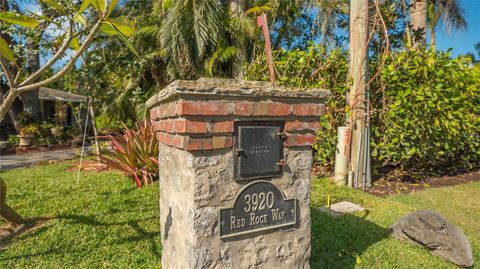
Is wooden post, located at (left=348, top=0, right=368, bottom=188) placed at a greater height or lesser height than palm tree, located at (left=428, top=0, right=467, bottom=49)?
lesser

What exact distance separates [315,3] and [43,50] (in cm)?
657

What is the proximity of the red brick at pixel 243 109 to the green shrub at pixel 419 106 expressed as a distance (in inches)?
158

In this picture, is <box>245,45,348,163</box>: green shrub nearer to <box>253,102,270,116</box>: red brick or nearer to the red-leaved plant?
the red-leaved plant

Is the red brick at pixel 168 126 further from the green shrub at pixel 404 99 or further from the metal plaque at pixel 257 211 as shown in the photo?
the green shrub at pixel 404 99

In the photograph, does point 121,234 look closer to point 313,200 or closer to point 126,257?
point 126,257

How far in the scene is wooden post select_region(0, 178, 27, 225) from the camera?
3.09 meters

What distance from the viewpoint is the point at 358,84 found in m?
5.16

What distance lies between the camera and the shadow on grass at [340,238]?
8.73ft

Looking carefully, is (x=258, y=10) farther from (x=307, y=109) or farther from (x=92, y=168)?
(x=307, y=109)

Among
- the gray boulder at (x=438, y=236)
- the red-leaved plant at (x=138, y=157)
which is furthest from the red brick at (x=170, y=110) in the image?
the red-leaved plant at (x=138, y=157)

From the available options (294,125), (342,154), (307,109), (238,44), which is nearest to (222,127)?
(294,125)

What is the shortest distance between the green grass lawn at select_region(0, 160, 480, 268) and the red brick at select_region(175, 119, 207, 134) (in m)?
1.51

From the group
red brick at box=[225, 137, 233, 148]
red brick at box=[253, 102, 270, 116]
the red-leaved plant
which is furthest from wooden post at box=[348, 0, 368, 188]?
red brick at box=[225, 137, 233, 148]

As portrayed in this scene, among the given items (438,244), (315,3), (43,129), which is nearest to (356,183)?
(438,244)
